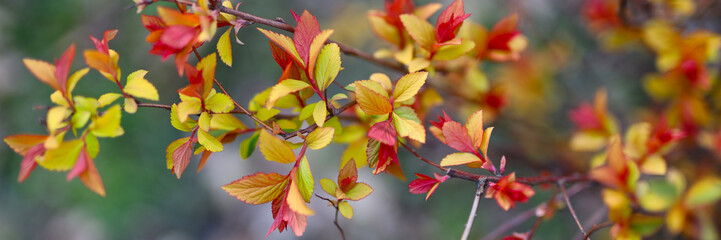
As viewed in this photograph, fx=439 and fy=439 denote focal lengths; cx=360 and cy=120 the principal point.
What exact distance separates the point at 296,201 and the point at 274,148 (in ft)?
0.17

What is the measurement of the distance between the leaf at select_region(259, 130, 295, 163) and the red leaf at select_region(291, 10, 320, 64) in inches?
2.9

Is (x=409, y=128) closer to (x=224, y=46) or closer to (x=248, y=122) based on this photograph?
(x=224, y=46)

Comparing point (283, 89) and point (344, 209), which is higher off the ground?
point (283, 89)

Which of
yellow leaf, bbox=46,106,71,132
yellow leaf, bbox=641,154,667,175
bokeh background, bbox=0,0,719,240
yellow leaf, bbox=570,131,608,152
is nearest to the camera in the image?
yellow leaf, bbox=46,106,71,132

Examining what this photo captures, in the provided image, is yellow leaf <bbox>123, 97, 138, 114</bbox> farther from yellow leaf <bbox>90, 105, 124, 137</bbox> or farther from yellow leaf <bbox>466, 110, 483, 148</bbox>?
yellow leaf <bbox>466, 110, 483, 148</bbox>

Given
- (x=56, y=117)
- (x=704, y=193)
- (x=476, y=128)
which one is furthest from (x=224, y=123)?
(x=704, y=193)

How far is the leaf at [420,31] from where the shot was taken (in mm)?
448

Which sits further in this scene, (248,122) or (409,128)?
(248,122)

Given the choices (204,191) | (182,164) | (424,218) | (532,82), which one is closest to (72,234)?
(204,191)

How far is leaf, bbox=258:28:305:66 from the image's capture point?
1.18 ft

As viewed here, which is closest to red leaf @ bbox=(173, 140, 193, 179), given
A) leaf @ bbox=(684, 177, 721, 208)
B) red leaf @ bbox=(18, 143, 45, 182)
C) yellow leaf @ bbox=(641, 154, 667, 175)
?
red leaf @ bbox=(18, 143, 45, 182)

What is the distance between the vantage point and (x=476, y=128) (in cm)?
42

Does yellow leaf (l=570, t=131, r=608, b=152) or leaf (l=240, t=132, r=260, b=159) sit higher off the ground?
leaf (l=240, t=132, r=260, b=159)

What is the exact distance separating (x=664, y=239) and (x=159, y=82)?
4.05 ft
